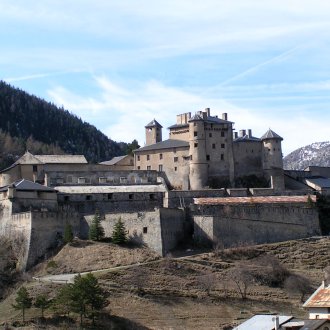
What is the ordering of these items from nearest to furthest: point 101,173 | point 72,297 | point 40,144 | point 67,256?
point 72,297 → point 67,256 → point 101,173 → point 40,144

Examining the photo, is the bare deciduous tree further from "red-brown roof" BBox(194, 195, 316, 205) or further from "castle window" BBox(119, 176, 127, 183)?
"castle window" BBox(119, 176, 127, 183)

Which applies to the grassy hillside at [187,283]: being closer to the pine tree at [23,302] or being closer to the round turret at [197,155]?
the pine tree at [23,302]

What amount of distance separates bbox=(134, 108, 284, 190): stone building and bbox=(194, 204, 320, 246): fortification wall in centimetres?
610

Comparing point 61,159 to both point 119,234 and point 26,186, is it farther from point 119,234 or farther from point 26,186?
point 119,234

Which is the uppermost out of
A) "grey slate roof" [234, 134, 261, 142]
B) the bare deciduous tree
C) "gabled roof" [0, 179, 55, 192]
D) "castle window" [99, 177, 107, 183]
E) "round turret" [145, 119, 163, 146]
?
"round turret" [145, 119, 163, 146]

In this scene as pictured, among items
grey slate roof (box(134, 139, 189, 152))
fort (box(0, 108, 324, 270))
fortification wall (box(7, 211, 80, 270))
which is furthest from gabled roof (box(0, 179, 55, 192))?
grey slate roof (box(134, 139, 189, 152))

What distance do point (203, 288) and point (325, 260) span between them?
38.5ft

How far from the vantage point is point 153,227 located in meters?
62.8

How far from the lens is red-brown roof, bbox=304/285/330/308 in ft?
133

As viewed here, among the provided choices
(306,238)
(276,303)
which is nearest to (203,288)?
(276,303)

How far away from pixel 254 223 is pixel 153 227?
28.6 ft

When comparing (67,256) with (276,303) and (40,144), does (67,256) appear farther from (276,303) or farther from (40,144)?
(40,144)

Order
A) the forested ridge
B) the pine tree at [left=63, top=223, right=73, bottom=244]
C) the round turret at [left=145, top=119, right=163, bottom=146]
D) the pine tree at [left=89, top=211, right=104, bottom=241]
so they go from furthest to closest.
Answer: the forested ridge
the round turret at [left=145, top=119, right=163, bottom=146]
the pine tree at [left=89, top=211, right=104, bottom=241]
the pine tree at [left=63, top=223, right=73, bottom=244]

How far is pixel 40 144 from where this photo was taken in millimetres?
138750
